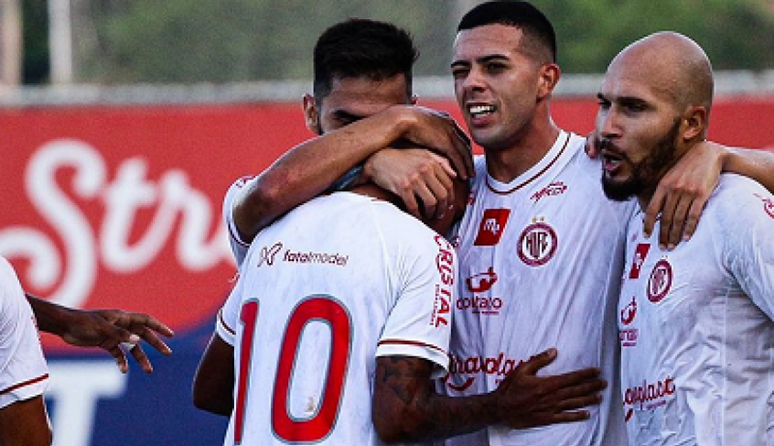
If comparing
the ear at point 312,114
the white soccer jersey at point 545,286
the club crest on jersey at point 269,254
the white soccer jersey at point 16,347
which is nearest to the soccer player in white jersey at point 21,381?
the white soccer jersey at point 16,347

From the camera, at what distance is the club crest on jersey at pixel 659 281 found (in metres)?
4.61

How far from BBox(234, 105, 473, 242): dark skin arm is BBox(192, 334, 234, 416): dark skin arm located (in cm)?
47

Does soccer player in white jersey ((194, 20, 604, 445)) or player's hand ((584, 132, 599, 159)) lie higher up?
player's hand ((584, 132, 599, 159))

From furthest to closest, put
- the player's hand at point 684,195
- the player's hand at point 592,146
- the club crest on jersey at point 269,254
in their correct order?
the player's hand at point 592,146 → the club crest on jersey at point 269,254 → the player's hand at point 684,195

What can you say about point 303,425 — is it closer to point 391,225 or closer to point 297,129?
point 391,225

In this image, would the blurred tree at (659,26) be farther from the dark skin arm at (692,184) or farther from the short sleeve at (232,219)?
the dark skin arm at (692,184)

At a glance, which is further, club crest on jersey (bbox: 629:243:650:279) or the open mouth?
the open mouth

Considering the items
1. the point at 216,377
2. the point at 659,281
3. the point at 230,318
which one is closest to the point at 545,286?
the point at 659,281

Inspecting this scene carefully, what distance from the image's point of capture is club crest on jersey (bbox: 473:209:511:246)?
5117 millimetres

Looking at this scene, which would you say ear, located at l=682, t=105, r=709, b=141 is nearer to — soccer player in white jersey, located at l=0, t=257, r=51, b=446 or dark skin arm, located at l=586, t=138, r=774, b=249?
dark skin arm, located at l=586, t=138, r=774, b=249

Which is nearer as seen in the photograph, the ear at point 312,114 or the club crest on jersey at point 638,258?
the club crest on jersey at point 638,258

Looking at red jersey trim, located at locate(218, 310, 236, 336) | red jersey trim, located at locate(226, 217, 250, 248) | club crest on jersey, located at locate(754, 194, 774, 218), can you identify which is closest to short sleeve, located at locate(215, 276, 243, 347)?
red jersey trim, located at locate(218, 310, 236, 336)

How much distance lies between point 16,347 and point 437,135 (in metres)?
1.59

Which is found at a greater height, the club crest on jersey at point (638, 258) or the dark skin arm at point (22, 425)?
the club crest on jersey at point (638, 258)
